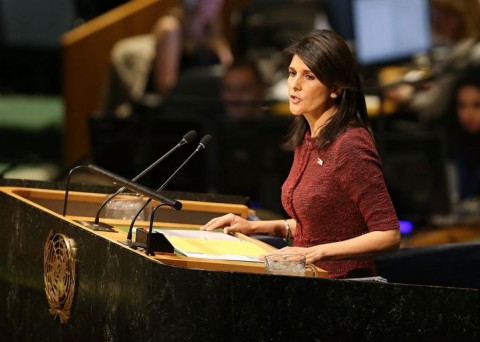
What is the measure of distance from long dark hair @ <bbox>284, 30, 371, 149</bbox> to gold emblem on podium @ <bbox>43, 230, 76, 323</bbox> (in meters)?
0.71

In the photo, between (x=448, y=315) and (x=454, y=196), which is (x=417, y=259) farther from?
(x=454, y=196)

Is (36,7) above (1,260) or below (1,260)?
above

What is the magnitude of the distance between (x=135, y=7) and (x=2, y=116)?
129 cm

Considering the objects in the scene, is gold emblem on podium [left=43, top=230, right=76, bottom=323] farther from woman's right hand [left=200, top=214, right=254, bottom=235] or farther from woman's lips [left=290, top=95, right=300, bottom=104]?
woman's lips [left=290, top=95, right=300, bottom=104]

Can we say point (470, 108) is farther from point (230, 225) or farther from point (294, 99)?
point (294, 99)

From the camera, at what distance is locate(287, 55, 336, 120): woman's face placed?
3326 millimetres

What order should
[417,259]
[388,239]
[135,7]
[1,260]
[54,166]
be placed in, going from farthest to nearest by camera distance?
[135,7]
[54,166]
[417,259]
[1,260]
[388,239]

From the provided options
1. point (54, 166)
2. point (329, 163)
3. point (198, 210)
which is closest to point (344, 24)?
point (54, 166)

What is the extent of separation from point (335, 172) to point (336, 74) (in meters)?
0.26

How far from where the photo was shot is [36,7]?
8.25 metres

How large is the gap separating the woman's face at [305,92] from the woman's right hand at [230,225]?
403mm

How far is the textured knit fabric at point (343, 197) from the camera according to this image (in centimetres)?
320

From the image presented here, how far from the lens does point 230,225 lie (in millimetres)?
3602

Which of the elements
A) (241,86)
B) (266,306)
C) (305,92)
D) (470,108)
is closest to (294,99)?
(305,92)
